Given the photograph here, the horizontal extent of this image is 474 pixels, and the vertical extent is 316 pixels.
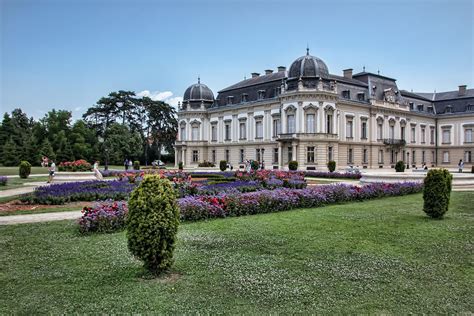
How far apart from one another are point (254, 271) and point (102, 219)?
4.46 m

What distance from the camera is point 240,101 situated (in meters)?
51.8

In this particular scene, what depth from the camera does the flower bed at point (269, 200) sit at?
10.5 m

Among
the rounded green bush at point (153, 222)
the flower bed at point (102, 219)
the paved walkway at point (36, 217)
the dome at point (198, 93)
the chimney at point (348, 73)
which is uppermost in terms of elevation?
the chimney at point (348, 73)

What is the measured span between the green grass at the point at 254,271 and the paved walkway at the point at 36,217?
83 cm

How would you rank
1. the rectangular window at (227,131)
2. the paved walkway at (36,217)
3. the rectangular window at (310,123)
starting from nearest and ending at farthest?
the paved walkway at (36,217) < the rectangular window at (310,123) < the rectangular window at (227,131)

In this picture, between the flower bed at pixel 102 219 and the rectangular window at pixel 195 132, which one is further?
the rectangular window at pixel 195 132

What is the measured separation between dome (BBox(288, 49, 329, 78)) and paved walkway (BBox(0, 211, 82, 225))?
114 feet

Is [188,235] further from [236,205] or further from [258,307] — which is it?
[258,307]

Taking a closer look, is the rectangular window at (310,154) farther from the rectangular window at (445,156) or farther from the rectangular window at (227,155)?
the rectangular window at (445,156)

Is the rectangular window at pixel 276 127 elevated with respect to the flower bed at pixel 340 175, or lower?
elevated

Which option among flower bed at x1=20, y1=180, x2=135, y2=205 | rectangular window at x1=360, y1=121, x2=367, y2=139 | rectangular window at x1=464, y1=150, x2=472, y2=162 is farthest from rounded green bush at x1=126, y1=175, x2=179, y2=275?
rectangular window at x1=464, y1=150, x2=472, y2=162

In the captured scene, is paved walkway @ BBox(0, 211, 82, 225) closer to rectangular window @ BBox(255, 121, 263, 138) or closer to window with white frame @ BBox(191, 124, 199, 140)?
rectangular window @ BBox(255, 121, 263, 138)

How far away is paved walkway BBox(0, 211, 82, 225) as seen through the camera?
10133 mm

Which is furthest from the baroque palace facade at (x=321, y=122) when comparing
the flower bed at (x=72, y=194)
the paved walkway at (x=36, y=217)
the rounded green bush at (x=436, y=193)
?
the paved walkway at (x=36, y=217)
